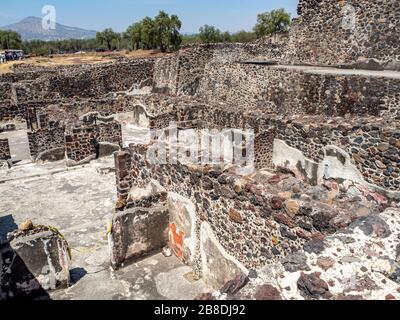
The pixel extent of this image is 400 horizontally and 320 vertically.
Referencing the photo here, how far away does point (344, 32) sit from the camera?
16250mm

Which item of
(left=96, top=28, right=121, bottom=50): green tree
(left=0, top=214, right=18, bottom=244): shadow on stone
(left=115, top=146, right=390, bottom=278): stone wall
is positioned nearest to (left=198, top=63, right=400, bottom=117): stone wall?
(left=115, top=146, right=390, bottom=278): stone wall

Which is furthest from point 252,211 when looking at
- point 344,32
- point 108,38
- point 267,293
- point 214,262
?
point 108,38

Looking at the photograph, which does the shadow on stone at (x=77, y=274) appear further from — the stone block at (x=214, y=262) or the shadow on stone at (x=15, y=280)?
the stone block at (x=214, y=262)

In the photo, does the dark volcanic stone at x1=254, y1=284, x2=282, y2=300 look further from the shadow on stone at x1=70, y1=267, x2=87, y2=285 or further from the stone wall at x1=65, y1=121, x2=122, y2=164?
the stone wall at x1=65, y1=121, x2=122, y2=164

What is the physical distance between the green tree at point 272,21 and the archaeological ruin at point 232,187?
134ft

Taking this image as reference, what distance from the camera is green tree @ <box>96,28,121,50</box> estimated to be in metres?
87.6

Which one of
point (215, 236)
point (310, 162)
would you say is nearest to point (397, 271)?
point (215, 236)

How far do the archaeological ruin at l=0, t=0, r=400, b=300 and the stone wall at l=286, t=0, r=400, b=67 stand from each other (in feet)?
0.19

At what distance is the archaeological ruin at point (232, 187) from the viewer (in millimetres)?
3305

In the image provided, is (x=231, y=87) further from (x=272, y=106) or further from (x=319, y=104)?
(x=319, y=104)

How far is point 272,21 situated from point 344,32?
43.4m
